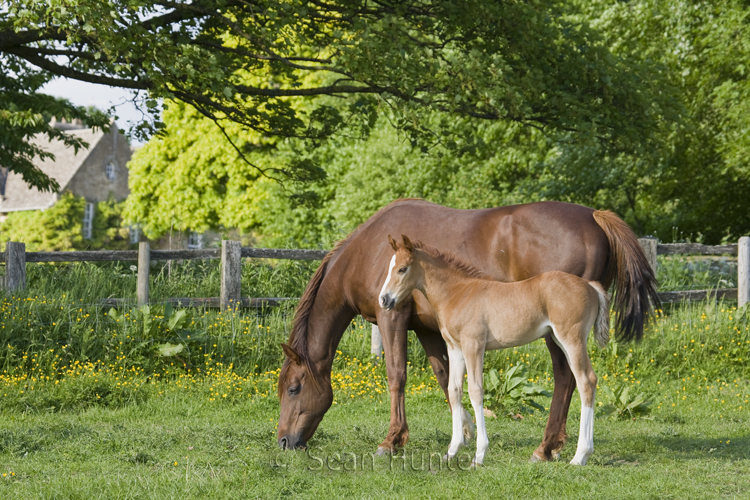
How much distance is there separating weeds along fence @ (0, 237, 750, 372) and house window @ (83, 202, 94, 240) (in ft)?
89.7

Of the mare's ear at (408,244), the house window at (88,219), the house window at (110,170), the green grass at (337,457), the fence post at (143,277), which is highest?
the house window at (110,170)

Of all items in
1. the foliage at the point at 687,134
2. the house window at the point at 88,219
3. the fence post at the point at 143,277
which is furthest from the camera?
the house window at the point at 88,219

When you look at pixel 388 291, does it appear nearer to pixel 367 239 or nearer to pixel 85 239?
pixel 367 239

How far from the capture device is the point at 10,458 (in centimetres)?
564

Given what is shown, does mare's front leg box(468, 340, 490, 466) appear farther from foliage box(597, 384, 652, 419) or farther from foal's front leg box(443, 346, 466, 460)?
foliage box(597, 384, 652, 419)

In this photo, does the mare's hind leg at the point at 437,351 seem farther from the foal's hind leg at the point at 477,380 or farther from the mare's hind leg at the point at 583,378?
the mare's hind leg at the point at 583,378

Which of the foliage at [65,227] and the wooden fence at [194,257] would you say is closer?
the wooden fence at [194,257]

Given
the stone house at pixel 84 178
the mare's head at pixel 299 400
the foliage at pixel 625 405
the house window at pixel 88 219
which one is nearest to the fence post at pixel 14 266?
the mare's head at pixel 299 400

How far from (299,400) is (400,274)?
1.50 metres

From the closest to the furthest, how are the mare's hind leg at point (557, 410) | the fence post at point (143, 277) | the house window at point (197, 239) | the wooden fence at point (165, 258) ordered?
1. the mare's hind leg at point (557, 410)
2. the wooden fence at point (165, 258)
3. the fence post at point (143, 277)
4. the house window at point (197, 239)

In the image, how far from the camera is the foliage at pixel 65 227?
3384 centimetres

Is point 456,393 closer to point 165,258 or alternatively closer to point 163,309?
point 163,309

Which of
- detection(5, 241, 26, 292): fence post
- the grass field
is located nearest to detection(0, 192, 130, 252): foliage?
the grass field

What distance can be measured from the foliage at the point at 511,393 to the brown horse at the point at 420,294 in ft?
5.57
